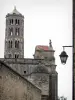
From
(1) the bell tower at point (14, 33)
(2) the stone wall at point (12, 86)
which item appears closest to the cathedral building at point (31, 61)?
(1) the bell tower at point (14, 33)

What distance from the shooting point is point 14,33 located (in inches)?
3570

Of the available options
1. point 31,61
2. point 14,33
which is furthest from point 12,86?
point 14,33

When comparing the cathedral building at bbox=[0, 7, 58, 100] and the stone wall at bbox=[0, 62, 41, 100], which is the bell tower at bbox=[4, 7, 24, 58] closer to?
the cathedral building at bbox=[0, 7, 58, 100]

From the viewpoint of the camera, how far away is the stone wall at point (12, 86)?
21.2 m

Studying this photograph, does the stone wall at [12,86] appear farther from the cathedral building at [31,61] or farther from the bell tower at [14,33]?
the bell tower at [14,33]

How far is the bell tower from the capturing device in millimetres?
88750

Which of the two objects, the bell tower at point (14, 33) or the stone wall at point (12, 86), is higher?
the bell tower at point (14, 33)

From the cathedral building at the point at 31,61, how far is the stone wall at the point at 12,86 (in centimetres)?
2732

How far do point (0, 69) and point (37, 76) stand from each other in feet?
137

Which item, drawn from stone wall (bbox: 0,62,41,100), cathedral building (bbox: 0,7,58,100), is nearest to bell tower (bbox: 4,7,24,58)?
cathedral building (bbox: 0,7,58,100)

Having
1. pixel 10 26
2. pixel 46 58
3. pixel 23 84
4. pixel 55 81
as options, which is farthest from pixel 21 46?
pixel 23 84

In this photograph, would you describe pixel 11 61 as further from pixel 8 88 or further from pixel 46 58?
pixel 8 88

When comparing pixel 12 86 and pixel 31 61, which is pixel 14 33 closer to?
pixel 31 61

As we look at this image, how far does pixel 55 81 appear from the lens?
233 feet
